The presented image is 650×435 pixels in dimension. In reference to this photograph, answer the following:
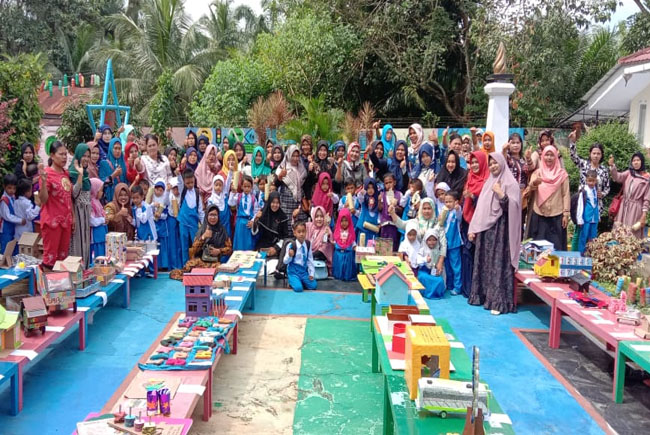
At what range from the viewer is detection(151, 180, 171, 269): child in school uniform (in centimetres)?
902

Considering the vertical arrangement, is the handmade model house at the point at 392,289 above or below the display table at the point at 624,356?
above

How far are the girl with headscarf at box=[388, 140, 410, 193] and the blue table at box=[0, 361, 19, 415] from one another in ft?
21.0

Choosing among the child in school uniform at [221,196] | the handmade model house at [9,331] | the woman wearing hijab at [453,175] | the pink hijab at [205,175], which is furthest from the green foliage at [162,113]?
the handmade model house at [9,331]

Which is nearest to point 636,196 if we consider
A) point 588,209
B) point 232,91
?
point 588,209

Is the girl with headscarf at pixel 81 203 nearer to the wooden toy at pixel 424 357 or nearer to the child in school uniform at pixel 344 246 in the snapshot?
the child in school uniform at pixel 344 246

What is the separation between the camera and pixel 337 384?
555 cm

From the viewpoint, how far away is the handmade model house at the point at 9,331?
483 cm

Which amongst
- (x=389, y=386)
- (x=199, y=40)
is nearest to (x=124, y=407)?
(x=389, y=386)

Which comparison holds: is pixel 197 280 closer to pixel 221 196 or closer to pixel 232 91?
pixel 221 196

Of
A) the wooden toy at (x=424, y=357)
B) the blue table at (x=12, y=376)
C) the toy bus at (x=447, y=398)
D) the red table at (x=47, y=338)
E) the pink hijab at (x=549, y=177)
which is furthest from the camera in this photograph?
the pink hijab at (x=549, y=177)

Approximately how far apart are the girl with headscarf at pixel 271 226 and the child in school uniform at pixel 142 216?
1600 millimetres

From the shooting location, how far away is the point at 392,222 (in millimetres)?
9242

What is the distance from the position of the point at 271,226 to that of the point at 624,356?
568 centimetres

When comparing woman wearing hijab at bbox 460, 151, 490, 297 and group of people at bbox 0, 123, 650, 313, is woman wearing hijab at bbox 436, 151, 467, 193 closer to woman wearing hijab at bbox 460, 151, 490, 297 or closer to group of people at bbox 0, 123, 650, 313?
group of people at bbox 0, 123, 650, 313
